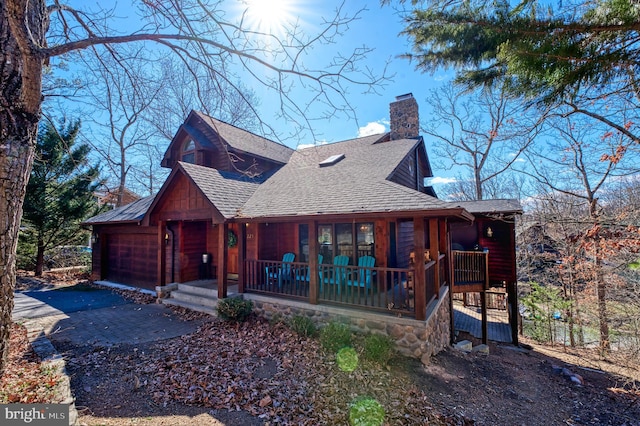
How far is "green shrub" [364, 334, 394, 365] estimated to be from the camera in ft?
17.5

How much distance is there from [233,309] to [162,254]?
392 cm

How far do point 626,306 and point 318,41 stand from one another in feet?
38.6

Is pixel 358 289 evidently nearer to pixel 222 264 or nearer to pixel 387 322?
pixel 387 322

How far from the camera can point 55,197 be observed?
13.2 meters

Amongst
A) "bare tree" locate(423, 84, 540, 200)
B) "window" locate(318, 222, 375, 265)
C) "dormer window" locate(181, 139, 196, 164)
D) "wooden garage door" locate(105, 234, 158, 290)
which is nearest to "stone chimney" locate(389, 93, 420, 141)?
"bare tree" locate(423, 84, 540, 200)

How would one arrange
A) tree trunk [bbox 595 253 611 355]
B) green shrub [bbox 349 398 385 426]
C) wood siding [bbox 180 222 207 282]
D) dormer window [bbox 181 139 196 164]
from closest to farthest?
1. green shrub [bbox 349 398 385 426]
2. wood siding [bbox 180 222 207 282]
3. tree trunk [bbox 595 253 611 355]
4. dormer window [bbox 181 139 196 164]

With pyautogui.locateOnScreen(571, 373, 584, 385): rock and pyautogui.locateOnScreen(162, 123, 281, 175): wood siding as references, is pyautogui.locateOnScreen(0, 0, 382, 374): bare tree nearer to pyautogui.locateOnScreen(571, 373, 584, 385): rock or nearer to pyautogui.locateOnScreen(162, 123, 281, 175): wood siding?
pyautogui.locateOnScreen(162, 123, 281, 175): wood siding

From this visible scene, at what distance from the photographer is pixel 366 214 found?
5.89m

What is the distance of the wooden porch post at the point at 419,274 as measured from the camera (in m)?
5.66

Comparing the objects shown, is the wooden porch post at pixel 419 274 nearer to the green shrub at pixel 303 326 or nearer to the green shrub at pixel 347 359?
the green shrub at pixel 347 359

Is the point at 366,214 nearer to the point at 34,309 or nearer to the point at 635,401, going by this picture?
the point at 635,401

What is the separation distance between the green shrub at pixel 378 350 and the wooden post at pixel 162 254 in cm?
707

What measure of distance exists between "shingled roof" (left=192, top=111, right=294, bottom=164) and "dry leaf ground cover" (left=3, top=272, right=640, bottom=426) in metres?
7.92

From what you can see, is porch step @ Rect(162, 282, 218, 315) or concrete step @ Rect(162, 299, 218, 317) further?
porch step @ Rect(162, 282, 218, 315)
